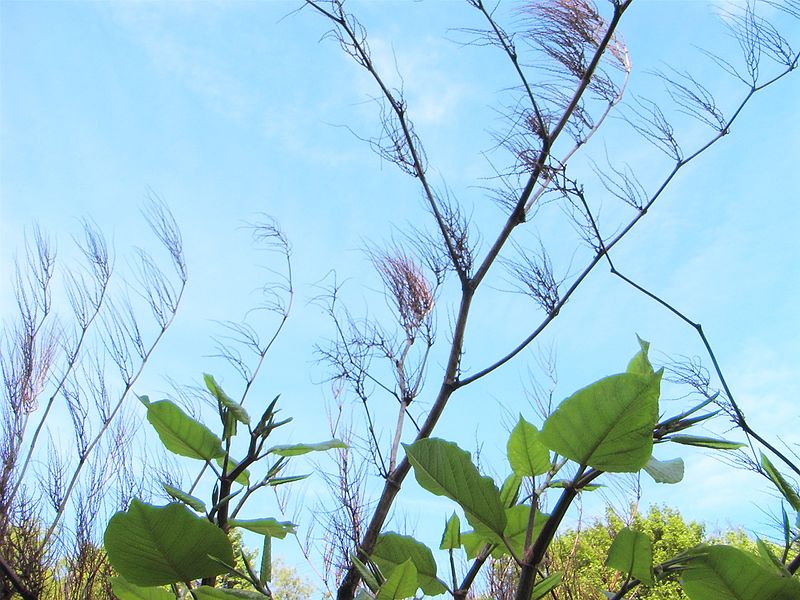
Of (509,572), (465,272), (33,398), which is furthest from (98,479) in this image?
(465,272)

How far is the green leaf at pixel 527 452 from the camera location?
0.28m

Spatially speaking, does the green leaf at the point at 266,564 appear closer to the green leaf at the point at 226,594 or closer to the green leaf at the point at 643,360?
the green leaf at the point at 226,594

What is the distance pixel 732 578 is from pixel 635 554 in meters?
0.03

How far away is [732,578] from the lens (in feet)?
0.76

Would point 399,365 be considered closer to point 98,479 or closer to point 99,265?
point 98,479

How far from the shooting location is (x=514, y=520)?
305 millimetres

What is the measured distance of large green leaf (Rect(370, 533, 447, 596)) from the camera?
0.97 ft

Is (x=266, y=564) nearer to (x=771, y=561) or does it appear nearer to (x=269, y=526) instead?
(x=269, y=526)

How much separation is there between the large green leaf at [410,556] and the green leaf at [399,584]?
0.20 feet

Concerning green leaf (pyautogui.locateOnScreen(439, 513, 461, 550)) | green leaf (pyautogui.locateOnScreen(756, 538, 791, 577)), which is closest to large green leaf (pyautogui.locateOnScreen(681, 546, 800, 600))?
green leaf (pyautogui.locateOnScreen(756, 538, 791, 577))

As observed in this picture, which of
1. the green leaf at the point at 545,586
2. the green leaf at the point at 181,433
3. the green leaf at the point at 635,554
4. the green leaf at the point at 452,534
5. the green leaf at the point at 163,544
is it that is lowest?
the green leaf at the point at 163,544

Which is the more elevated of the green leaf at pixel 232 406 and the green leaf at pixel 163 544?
the green leaf at pixel 232 406

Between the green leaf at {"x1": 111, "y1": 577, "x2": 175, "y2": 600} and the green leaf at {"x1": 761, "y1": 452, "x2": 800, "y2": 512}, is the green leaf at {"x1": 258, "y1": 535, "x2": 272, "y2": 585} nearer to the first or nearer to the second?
the green leaf at {"x1": 111, "y1": 577, "x2": 175, "y2": 600}

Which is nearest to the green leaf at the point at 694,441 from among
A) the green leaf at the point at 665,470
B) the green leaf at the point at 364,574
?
the green leaf at the point at 665,470
